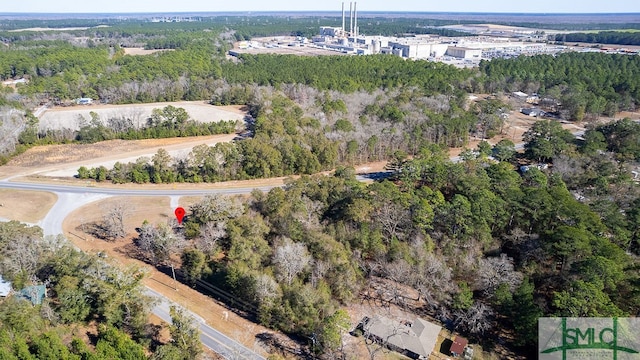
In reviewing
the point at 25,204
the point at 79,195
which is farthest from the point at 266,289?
the point at 25,204

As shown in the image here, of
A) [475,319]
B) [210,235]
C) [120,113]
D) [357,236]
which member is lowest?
[475,319]

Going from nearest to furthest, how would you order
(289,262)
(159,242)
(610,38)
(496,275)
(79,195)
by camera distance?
(496,275) → (289,262) → (159,242) → (79,195) → (610,38)

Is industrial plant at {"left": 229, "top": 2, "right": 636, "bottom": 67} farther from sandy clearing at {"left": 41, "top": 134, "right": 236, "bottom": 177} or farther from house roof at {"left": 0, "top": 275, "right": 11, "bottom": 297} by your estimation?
→ house roof at {"left": 0, "top": 275, "right": 11, "bottom": 297}

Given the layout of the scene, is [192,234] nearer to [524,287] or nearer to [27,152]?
[524,287]

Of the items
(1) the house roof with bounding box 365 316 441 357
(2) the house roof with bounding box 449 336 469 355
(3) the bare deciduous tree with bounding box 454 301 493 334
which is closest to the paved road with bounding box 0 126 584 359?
(1) the house roof with bounding box 365 316 441 357

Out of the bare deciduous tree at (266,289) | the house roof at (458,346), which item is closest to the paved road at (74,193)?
the bare deciduous tree at (266,289)

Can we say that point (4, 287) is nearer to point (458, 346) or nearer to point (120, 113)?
point (458, 346)
